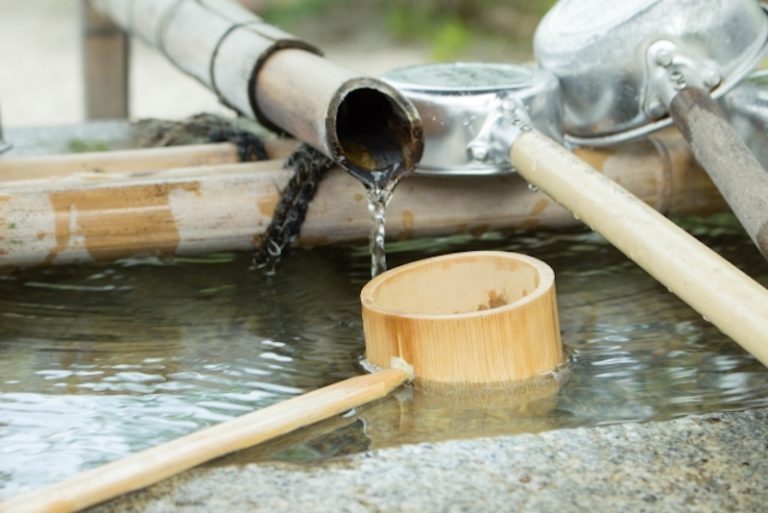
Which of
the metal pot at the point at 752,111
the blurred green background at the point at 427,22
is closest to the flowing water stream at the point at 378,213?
the metal pot at the point at 752,111

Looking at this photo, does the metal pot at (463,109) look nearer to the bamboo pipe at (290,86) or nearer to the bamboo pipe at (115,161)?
the bamboo pipe at (290,86)

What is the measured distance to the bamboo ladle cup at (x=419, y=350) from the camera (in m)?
1.97

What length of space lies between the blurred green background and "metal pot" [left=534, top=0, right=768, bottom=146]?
5.38 meters

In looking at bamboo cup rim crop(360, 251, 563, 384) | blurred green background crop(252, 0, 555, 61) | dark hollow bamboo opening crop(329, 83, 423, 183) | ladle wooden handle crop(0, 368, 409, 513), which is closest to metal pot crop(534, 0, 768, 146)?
dark hollow bamboo opening crop(329, 83, 423, 183)

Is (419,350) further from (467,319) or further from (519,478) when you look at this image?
(519,478)

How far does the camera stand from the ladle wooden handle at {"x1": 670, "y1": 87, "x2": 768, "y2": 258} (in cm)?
245

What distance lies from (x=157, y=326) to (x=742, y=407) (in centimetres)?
132

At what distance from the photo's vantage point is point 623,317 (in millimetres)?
2859

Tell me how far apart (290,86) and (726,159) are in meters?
1.10

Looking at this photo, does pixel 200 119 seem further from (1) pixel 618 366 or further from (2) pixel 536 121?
(1) pixel 618 366

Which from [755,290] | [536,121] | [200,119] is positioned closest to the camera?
[755,290]

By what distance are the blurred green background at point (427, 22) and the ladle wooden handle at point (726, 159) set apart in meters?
5.76

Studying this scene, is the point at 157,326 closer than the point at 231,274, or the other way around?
the point at 157,326

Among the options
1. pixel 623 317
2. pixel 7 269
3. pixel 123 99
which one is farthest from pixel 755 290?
pixel 123 99
